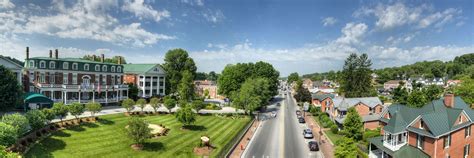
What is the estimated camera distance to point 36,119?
26969 mm

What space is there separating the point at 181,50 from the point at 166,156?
1852 inches

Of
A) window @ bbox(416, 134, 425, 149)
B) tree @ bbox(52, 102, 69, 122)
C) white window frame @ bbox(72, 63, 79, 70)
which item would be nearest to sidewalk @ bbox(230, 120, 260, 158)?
window @ bbox(416, 134, 425, 149)

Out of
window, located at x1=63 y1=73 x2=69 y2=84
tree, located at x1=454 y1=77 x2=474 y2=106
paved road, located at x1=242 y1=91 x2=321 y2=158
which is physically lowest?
paved road, located at x1=242 y1=91 x2=321 y2=158

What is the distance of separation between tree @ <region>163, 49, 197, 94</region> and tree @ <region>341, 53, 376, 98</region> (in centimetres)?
4377

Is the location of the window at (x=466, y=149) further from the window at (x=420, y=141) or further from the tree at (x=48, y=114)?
the tree at (x=48, y=114)

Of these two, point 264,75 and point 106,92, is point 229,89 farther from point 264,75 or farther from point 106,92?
point 106,92

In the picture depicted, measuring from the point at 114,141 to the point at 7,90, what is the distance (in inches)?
697

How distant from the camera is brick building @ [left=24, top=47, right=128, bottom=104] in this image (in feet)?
148

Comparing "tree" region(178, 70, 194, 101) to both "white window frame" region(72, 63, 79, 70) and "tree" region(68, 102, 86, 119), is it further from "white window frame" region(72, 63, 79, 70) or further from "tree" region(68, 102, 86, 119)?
"tree" region(68, 102, 86, 119)

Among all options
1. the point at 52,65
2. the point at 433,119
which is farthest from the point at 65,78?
the point at 433,119

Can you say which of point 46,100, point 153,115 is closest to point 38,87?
point 46,100

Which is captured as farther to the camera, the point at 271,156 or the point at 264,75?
the point at 264,75

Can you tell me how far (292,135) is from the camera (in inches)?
1622

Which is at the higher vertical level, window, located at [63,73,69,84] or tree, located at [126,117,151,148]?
window, located at [63,73,69,84]
